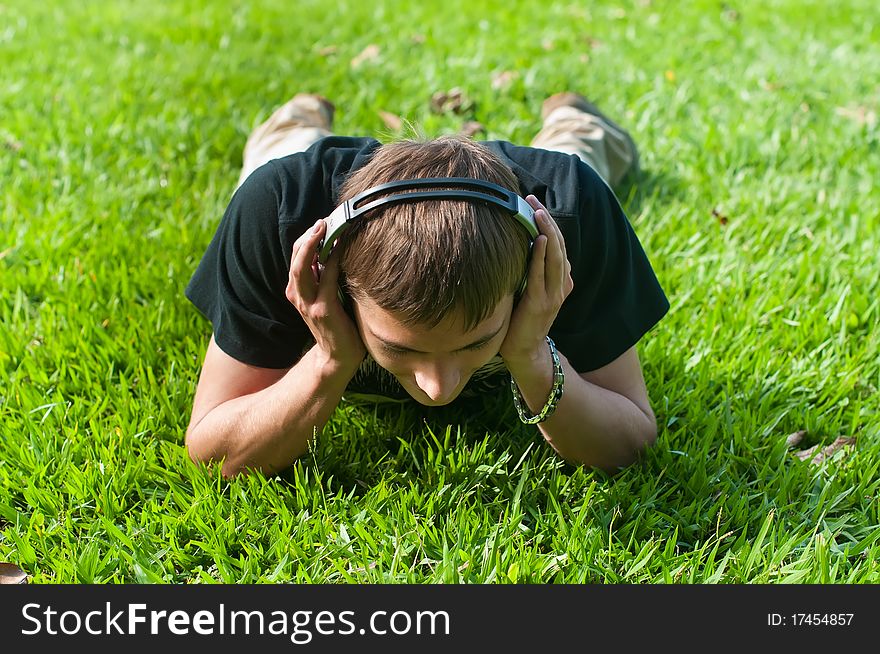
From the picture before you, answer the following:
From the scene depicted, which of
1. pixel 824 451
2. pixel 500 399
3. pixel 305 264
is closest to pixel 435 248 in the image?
pixel 305 264

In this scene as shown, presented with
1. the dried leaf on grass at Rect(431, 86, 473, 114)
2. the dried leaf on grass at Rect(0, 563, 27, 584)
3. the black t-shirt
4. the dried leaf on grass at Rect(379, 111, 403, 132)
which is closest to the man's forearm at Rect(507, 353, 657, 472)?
the black t-shirt

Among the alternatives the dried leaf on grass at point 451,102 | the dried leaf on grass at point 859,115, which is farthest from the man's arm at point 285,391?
the dried leaf on grass at point 859,115

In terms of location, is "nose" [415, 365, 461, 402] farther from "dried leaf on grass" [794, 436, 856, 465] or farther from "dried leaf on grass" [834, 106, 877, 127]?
"dried leaf on grass" [834, 106, 877, 127]

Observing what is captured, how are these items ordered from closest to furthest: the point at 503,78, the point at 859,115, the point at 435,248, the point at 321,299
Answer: the point at 435,248 → the point at 321,299 → the point at 859,115 → the point at 503,78

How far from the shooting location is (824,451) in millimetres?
2760

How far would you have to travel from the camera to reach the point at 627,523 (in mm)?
2439

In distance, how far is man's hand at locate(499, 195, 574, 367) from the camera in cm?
208

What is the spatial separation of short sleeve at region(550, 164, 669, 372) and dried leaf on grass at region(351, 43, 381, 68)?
3159mm

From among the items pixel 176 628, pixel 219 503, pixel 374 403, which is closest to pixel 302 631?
pixel 176 628

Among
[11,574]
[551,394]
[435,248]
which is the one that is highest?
[435,248]

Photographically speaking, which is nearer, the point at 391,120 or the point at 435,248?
the point at 435,248

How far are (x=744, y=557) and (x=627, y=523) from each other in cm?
29

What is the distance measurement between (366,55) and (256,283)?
337cm

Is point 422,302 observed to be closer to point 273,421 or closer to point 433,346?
point 433,346
